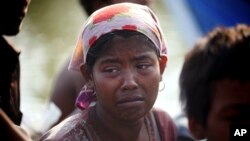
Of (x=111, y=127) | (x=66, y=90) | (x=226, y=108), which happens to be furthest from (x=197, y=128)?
(x=66, y=90)

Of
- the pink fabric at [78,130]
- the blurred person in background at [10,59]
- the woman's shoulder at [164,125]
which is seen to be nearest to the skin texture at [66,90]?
the blurred person in background at [10,59]

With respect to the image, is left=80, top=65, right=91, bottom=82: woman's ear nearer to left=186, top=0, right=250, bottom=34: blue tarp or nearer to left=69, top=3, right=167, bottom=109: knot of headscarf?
left=69, top=3, right=167, bottom=109: knot of headscarf

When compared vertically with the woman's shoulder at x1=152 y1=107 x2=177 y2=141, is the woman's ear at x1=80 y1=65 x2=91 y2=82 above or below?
above

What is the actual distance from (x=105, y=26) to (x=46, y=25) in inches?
189

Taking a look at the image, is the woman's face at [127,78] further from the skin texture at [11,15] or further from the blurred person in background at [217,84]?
the skin texture at [11,15]

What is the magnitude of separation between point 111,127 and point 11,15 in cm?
68

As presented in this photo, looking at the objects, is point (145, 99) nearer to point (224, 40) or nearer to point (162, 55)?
point (162, 55)

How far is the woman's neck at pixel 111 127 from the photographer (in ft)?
8.98

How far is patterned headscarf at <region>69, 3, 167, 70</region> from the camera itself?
2.66 meters

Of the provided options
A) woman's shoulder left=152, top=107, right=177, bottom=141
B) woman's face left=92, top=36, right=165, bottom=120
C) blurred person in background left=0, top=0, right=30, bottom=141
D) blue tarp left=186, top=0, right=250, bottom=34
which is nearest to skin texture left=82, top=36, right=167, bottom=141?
woman's face left=92, top=36, right=165, bottom=120

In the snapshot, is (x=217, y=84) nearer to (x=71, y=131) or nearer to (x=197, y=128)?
(x=197, y=128)

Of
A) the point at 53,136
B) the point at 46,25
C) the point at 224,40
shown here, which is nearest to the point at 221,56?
the point at 224,40

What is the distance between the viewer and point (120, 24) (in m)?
2.66

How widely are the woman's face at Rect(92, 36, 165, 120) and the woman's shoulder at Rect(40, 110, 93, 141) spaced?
11 cm
